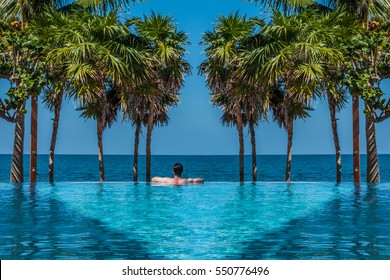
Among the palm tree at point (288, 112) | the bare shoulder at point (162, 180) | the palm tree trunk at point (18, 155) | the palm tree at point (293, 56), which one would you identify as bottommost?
the bare shoulder at point (162, 180)

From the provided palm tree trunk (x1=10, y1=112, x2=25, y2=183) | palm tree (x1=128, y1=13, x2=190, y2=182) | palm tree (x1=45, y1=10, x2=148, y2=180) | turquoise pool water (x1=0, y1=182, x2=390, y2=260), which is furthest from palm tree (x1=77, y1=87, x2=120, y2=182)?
turquoise pool water (x1=0, y1=182, x2=390, y2=260)

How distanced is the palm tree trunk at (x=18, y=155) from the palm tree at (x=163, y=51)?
526 cm

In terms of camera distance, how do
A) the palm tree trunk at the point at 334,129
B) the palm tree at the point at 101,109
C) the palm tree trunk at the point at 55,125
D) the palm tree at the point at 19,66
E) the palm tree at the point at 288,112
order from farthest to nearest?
the palm tree at the point at 101,109
the palm tree at the point at 288,112
the palm tree trunk at the point at 55,125
the palm tree trunk at the point at 334,129
the palm tree at the point at 19,66

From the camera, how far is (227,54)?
27656 mm

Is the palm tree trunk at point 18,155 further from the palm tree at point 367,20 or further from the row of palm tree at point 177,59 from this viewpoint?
the palm tree at point 367,20

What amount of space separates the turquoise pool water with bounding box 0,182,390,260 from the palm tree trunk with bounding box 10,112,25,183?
5013 mm

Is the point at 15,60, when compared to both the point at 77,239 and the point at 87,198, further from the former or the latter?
the point at 77,239

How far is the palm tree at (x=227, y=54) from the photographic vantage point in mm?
27859

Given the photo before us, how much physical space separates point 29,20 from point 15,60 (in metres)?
2.94

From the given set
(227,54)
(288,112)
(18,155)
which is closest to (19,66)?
(18,155)

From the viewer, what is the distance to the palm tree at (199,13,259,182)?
91.4ft

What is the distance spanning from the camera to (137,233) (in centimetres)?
1206

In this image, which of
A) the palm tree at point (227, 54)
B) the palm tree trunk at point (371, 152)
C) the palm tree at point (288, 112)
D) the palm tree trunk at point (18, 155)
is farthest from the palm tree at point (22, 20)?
the palm tree trunk at point (371, 152)

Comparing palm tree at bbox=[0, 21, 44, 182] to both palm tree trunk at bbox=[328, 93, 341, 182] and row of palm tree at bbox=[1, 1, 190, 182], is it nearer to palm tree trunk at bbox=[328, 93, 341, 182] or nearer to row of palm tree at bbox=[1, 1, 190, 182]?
row of palm tree at bbox=[1, 1, 190, 182]
